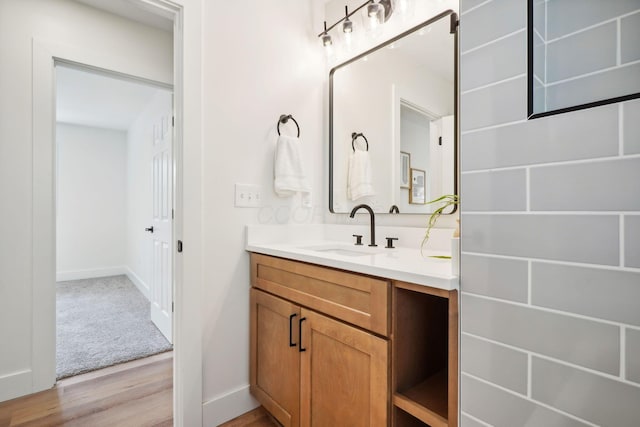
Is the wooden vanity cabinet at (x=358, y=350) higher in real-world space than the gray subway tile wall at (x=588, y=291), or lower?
lower

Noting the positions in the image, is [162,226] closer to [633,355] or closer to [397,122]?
[397,122]

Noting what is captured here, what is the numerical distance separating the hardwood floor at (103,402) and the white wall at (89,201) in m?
3.43

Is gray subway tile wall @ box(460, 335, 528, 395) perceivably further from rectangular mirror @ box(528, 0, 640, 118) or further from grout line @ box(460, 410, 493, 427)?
rectangular mirror @ box(528, 0, 640, 118)

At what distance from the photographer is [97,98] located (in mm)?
3613

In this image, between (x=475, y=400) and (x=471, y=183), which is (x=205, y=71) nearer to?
(x=471, y=183)

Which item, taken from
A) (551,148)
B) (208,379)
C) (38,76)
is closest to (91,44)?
(38,76)

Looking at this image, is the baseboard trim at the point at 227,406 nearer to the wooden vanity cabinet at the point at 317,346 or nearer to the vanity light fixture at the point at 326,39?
the wooden vanity cabinet at the point at 317,346

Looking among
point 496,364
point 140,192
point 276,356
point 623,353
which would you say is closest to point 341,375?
point 276,356

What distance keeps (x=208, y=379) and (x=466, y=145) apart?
1.53 m

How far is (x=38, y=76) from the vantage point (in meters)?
1.87

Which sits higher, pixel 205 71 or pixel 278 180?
pixel 205 71

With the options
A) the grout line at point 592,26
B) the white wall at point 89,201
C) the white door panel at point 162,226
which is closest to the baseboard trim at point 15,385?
the white door panel at point 162,226

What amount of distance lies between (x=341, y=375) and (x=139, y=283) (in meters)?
4.01

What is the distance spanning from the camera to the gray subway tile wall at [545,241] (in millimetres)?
542
